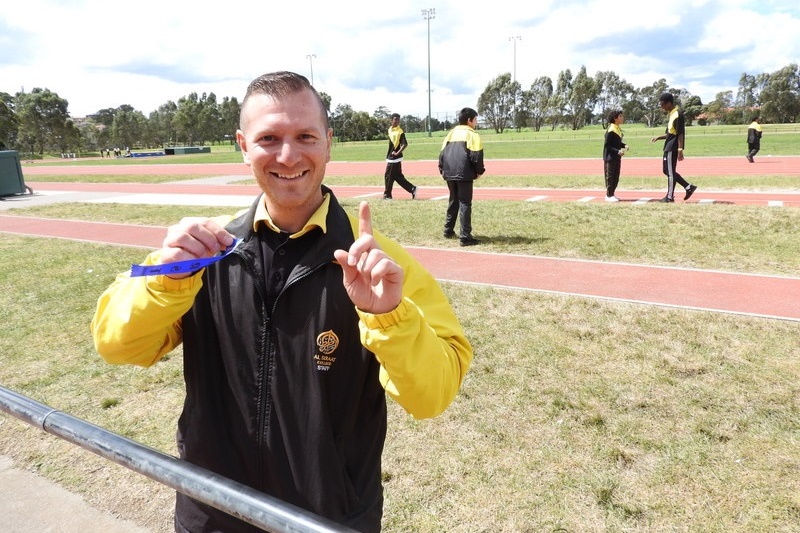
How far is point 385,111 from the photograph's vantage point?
91.5 m

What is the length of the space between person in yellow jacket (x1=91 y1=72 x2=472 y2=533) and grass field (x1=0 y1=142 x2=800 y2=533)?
144 centimetres

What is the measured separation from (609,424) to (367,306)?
279cm

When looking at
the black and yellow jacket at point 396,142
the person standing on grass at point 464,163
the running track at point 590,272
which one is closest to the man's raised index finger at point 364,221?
the running track at point 590,272

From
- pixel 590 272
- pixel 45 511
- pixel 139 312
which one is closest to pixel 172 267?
pixel 139 312

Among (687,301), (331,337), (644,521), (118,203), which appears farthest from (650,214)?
(118,203)

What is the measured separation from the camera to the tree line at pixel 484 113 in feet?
240

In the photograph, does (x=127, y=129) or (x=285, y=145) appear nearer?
(x=285, y=145)

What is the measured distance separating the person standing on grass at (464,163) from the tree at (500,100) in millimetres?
84479

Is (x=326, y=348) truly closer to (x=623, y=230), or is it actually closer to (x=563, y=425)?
(x=563, y=425)

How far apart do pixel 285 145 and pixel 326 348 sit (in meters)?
0.55

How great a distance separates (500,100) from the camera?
9238cm

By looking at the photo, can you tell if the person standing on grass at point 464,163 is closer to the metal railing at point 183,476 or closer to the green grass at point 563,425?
the green grass at point 563,425

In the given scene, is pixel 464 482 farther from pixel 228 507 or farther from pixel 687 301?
pixel 687 301

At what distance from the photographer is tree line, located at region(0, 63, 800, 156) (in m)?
73.1
